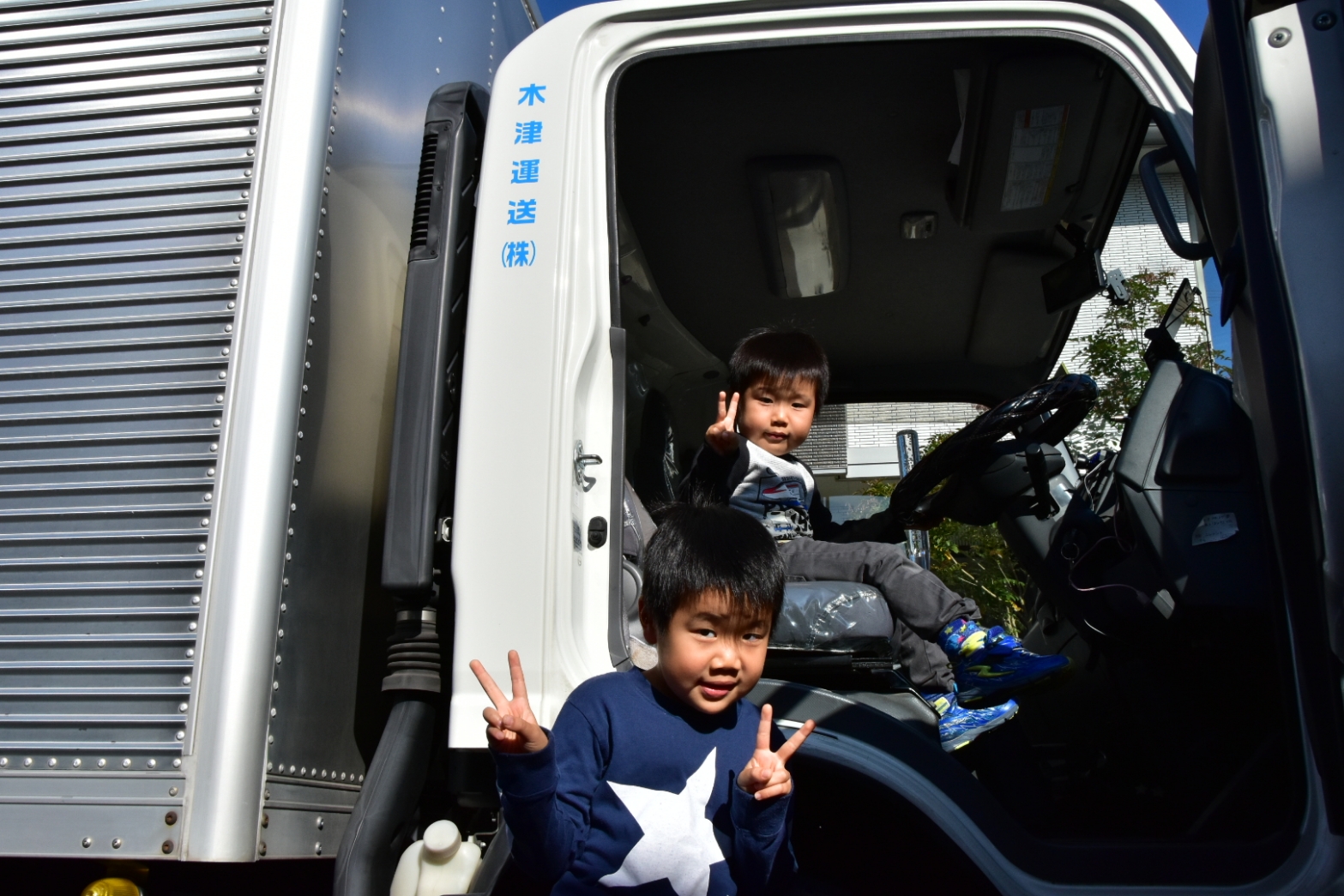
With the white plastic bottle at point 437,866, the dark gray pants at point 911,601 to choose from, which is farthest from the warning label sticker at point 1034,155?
the white plastic bottle at point 437,866

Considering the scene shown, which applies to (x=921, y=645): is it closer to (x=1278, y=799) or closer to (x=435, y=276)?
(x=1278, y=799)

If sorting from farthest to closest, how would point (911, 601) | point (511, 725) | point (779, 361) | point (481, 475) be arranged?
point (779, 361), point (911, 601), point (481, 475), point (511, 725)

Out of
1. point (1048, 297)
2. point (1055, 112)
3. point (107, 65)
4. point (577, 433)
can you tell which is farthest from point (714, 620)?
point (1048, 297)

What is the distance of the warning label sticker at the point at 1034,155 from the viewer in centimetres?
251

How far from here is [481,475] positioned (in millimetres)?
1813

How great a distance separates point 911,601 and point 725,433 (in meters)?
0.53

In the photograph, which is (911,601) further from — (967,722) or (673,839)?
(673,839)

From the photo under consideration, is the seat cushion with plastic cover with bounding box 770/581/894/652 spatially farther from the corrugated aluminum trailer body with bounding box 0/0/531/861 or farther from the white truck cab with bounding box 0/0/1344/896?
the corrugated aluminum trailer body with bounding box 0/0/531/861

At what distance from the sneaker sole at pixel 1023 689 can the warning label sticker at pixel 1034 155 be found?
1.37 metres

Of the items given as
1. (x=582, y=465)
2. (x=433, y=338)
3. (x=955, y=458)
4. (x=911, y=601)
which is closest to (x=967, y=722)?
(x=911, y=601)

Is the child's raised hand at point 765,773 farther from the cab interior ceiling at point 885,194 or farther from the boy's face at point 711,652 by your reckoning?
the cab interior ceiling at point 885,194

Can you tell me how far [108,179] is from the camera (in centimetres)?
184

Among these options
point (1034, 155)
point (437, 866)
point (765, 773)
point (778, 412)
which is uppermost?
point (1034, 155)

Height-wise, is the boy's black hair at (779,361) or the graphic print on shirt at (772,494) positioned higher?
the boy's black hair at (779,361)
